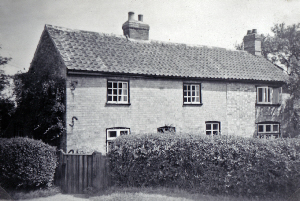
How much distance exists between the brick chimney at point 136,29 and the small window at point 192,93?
476 centimetres

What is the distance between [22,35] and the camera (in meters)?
10.0

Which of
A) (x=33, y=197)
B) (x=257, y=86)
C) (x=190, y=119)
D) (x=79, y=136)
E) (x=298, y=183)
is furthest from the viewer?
(x=257, y=86)

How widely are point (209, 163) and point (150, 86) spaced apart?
7.30 meters

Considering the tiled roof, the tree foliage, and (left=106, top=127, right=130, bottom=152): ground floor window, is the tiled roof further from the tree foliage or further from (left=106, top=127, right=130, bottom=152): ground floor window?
(left=106, top=127, right=130, bottom=152): ground floor window

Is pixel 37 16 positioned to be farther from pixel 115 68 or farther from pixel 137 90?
pixel 137 90

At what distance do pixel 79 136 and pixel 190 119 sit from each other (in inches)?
265

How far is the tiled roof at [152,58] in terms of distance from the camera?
15898mm

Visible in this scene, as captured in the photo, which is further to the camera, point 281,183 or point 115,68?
point 115,68

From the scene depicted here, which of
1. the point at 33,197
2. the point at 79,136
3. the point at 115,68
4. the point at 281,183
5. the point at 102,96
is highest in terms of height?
the point at 115,68

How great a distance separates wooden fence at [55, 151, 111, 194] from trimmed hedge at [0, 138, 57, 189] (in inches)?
31.3

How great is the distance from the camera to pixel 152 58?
18.4 metres

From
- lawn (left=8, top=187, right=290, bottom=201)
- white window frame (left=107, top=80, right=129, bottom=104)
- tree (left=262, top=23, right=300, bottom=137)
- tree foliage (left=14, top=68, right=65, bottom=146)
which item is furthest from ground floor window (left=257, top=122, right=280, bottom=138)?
tree foliage (left=14, top=68, right=65, bottom=146)

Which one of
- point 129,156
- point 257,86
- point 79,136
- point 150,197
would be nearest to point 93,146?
point 79,136

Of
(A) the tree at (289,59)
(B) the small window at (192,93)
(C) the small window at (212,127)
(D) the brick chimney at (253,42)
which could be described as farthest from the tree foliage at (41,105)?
(D) the brick chimney at (253,42)
